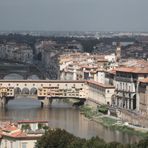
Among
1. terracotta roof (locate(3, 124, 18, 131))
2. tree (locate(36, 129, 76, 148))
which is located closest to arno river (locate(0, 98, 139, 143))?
tree (locate(36, 129, 76, 148))

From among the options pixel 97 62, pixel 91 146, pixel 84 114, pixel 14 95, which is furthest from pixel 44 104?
pixel 91 146

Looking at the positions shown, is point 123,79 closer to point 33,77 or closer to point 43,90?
point 43,90

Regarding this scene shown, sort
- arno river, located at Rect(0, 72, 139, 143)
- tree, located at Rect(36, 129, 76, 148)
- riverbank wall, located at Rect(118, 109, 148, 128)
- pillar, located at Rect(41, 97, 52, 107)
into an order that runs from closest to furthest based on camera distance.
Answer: tree, located at Rect(36, 129, 76, 148) < arno river, located at Rect(0, 72, 139, 143) < riverbank wall, located at Rect(118, 109, 148, 128) < pillar, located at Rect(41, 97, 52, 107)

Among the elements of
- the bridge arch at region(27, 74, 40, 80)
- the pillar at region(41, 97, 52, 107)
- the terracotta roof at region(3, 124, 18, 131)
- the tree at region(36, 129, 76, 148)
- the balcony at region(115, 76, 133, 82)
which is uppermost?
the terracotta roof at region(3, 124, 18, 131)

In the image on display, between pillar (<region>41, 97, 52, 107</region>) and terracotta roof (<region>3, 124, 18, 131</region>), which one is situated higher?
terracotta roof (<region>3, 124, 18, 131</region>)

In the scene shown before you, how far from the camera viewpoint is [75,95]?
131 feet

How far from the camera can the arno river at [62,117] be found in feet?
87.1

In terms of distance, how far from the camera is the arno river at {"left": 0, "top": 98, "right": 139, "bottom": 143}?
87.1 feet

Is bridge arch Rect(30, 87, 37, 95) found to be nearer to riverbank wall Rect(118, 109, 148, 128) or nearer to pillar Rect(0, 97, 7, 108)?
pillar Rect(0, 97, 7, 108)

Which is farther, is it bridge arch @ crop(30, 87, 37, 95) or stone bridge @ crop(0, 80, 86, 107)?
bridge arch @ crop(30, 87, 37, 95)

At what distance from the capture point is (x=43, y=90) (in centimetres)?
3959

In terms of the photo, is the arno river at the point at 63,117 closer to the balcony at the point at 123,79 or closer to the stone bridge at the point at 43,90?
the stone bridge at the point at 43,90

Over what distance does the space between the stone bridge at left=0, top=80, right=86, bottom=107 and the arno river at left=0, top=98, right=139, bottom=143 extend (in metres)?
0.35

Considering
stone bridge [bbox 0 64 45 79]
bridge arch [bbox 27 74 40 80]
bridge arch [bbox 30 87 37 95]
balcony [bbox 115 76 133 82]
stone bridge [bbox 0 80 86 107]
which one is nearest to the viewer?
balcony [bbox 115 76 133 82]
